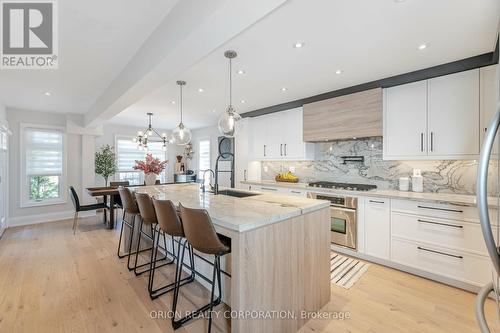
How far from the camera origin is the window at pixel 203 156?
718 cm

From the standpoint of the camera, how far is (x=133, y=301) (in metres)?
2.13

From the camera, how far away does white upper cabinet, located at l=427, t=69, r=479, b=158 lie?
2.44 meters

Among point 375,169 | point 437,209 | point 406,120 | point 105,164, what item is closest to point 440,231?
point 437,209

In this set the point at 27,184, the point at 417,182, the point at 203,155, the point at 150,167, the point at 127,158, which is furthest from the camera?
the point at 203,155

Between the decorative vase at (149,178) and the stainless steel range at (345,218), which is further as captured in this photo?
the decorative vase at (149,178)

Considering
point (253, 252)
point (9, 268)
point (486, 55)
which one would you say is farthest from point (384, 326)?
point (9, 268)

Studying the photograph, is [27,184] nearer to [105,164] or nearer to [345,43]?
[105,164]

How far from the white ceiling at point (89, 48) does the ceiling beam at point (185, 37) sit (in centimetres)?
11

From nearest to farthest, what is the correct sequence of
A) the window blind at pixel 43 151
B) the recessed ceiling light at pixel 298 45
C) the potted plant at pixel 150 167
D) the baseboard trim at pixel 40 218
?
1. the recessed ceiling light at pixel 298 45
2. the potted plant at pixel 150 167
3. the baseboard trim at pixel 40 218
4. the window blind at pixel 43 151

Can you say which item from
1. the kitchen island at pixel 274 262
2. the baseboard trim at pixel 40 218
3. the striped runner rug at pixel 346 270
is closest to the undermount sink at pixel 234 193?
→ the kitchen island at pixel 274 262

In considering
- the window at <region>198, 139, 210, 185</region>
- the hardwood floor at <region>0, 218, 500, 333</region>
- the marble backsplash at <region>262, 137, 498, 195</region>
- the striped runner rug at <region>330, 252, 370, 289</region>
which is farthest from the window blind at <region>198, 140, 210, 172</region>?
the striped runner rug at <region>330, 252, 370, 289</region>

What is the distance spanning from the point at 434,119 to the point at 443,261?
1615mm

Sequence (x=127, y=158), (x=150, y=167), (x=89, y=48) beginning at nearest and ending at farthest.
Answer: (x=89, y=48) → (x=150, y=167) → (x=127, y=158)

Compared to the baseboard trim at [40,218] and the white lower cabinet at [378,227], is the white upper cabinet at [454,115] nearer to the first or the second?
the white lower cabinet at [378,227]
